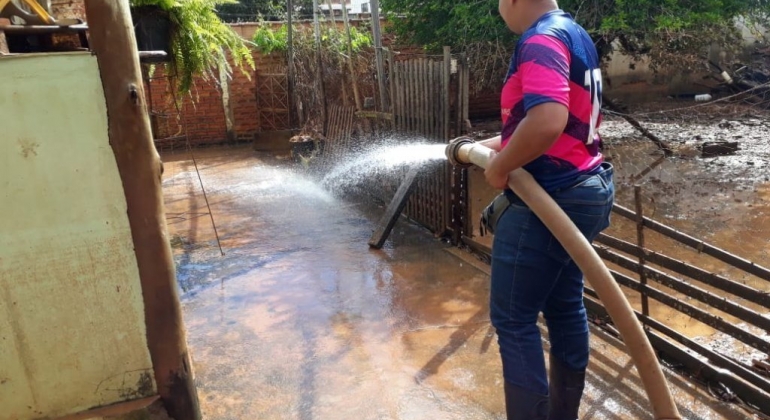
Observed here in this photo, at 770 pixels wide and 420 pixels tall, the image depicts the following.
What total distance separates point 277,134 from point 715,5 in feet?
28.6

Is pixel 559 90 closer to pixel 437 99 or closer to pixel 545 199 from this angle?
pixel 545 199

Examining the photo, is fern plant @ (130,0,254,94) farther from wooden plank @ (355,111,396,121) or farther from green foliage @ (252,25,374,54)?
green foliage @ (252,25,374,54)

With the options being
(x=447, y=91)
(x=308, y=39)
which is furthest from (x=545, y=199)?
(x=308, y=39)

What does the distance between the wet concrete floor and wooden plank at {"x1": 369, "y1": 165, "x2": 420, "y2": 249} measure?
0.48 ft

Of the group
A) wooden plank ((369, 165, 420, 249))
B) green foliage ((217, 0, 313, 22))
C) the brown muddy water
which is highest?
green foliage ((217, 0, 313, 22))

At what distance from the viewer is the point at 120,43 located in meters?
2.14

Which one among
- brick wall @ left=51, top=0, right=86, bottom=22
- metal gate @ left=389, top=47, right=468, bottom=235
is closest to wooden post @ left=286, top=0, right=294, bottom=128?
metal gate @ left=389, top=47, right=468, bottom=235

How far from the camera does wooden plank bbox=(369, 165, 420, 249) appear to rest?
18.7 ft

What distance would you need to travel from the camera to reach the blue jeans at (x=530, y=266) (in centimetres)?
195

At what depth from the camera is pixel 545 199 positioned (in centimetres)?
182

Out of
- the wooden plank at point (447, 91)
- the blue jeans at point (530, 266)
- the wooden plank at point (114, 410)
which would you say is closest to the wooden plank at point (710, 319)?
the blue jeans at point (530, 266)

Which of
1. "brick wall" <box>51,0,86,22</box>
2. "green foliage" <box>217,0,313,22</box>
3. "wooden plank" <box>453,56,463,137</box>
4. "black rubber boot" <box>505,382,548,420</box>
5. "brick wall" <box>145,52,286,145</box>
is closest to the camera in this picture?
"black rubber boot" <box>505,382,548,420</box>

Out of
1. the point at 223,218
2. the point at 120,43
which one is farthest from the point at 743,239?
the point at 120,43

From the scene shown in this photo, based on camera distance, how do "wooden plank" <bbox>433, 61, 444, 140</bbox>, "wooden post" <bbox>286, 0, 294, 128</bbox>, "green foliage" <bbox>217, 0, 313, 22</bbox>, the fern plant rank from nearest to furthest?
the fern plant → "wooden plank" <bbox>433, 61, 444, 140</bbox> → "wooden post" <bbox>286, 0, 294, 128</bbox> → "green foliage" <bbox>217, 0, 313, 22</bbox>
